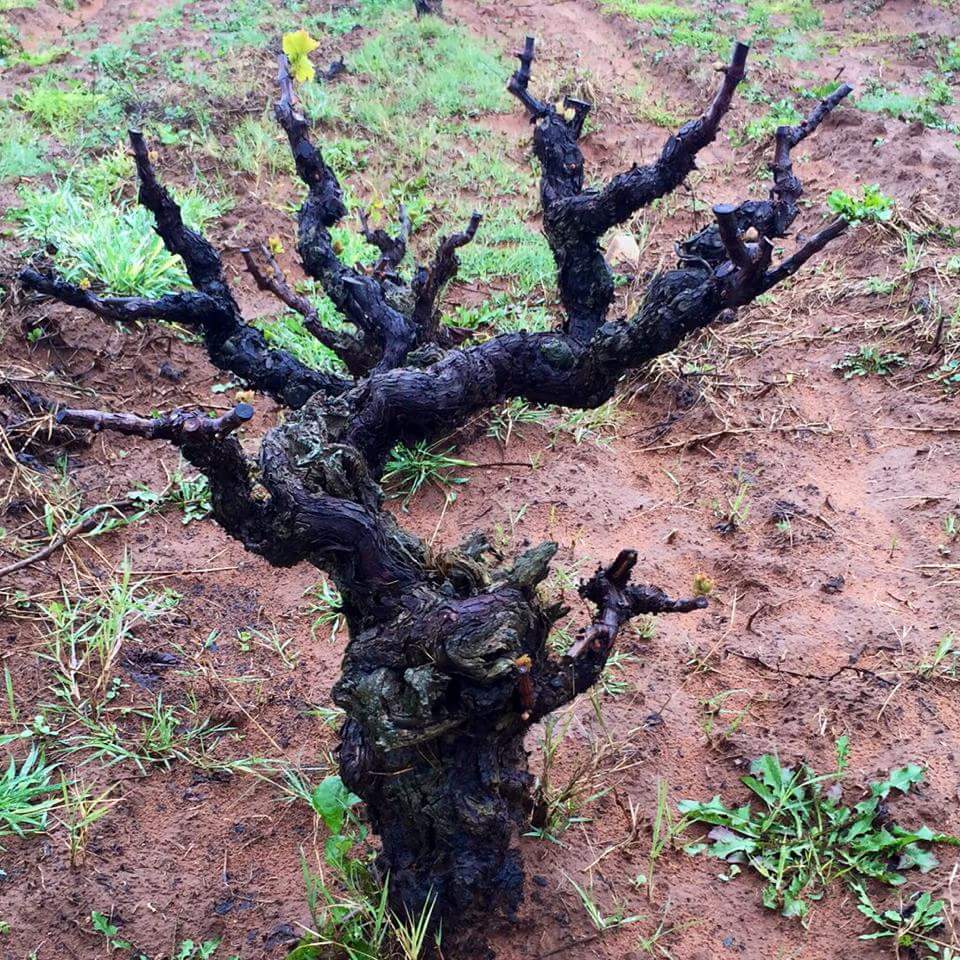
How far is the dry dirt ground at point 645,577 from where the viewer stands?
88.6 inches

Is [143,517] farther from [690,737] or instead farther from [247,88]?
[247,88]

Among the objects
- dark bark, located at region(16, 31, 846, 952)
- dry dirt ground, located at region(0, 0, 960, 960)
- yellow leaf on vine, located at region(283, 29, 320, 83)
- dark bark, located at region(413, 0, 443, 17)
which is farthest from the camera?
dark bark, located at region(413, 0, 443, 17)

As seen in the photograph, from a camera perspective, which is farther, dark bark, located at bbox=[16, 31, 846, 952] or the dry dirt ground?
→ the dry dirt ground

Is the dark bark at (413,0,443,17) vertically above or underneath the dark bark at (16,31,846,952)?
above

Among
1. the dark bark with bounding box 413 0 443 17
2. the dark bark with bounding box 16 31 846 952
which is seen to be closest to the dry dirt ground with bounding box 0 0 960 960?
the dark bark with bounding box 16 31 846 952

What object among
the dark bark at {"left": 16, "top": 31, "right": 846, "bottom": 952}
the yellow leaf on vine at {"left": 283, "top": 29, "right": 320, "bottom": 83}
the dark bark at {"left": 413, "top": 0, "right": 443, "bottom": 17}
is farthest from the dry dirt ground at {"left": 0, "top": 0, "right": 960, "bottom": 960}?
the dark bark at {"left": 413, "top": 0, "right": 443, "bottom": 17}

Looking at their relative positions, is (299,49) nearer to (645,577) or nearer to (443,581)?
(443,581)

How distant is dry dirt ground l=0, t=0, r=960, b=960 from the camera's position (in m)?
2.25

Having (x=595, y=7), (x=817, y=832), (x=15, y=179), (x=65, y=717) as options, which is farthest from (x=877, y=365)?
(x=595, y=7)

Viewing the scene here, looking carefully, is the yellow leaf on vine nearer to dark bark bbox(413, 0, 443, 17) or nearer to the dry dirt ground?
the dry dirt ground

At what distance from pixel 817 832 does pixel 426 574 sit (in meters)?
1.30

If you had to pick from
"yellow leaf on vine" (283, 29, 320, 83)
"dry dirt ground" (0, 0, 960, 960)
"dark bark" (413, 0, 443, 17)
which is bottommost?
"dry dirt ground" (0, 0, 960, 960)

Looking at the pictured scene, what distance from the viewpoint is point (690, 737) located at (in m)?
2.68

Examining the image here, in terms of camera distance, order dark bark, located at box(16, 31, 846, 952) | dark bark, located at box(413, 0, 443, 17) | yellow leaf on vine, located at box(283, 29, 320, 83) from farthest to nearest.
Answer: dark bark, located at box(413, 0, 443, 17) → yellow leaf on vine, located at box(283, 29, 320, 83) → dark bark, located at box(16, 31, 846, 952)
